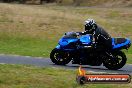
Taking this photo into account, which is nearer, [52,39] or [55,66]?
[55,66]

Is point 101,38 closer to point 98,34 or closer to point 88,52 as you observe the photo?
point 98,34

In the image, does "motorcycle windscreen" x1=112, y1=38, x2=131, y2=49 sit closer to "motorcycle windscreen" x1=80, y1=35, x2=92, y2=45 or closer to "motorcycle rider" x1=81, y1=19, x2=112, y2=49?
"motorcycle rider" x1=81, y1=19, x2=112, y2=49

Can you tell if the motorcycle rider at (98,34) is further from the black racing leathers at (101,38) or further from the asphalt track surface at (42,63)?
the asphalt track surface at (42,63)

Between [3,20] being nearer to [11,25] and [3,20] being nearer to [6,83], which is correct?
[11,25]

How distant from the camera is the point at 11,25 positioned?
38.6 meters

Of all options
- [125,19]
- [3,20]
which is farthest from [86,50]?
[125,19]

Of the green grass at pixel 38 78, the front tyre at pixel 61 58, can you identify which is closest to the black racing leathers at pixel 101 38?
the front tyre at pixel 61 58

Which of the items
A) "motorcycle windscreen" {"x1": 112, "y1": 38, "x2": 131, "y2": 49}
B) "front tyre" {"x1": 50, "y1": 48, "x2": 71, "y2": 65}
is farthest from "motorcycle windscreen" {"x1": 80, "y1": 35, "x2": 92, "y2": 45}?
"motorcycle windscreen" {"x1": 112, "y1": 38, "x2": 131, "y2": 49}

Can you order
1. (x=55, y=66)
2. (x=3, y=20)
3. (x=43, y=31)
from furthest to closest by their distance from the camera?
(x=3, y=20)
(x=43, y=31)
(x=55, y=66)

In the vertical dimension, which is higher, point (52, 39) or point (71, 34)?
point (71, 34)

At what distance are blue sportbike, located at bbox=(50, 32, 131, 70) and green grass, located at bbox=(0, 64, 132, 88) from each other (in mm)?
2117

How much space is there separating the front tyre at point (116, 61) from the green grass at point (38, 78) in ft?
7.37

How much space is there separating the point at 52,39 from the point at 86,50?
15968mm

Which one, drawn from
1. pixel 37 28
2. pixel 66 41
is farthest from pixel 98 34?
pixel 37 28
